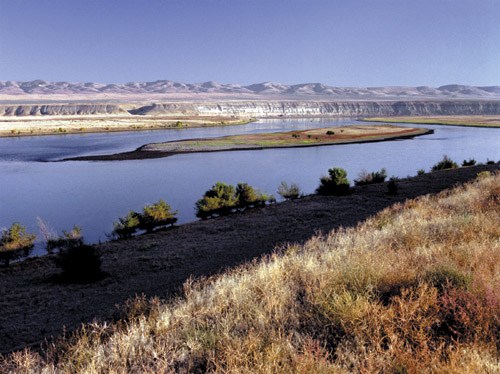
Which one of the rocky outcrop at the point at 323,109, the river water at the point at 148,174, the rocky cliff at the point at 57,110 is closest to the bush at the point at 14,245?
the river water at the point at 148,174

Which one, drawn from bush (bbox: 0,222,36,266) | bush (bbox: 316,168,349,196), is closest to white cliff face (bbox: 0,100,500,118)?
bush (bbox: 316,168,349,196)

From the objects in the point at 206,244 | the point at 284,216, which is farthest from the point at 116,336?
the point at 284,216

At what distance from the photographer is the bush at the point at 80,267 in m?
9.88

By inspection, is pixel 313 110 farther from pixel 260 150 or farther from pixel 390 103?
pixel 260 150

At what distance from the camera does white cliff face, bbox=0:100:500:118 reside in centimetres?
15538

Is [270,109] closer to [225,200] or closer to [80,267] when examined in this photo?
[225,200]

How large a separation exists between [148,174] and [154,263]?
21.0 metres

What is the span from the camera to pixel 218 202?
18.4m

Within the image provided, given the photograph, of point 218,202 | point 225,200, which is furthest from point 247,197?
point 218,202

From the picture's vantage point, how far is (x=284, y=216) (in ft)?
52.9

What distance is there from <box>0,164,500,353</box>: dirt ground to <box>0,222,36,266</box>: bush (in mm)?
877

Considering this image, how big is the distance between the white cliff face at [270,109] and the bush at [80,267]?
149814mm

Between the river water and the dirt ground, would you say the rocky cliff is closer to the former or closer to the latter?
the river water

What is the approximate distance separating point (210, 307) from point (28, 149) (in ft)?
171
